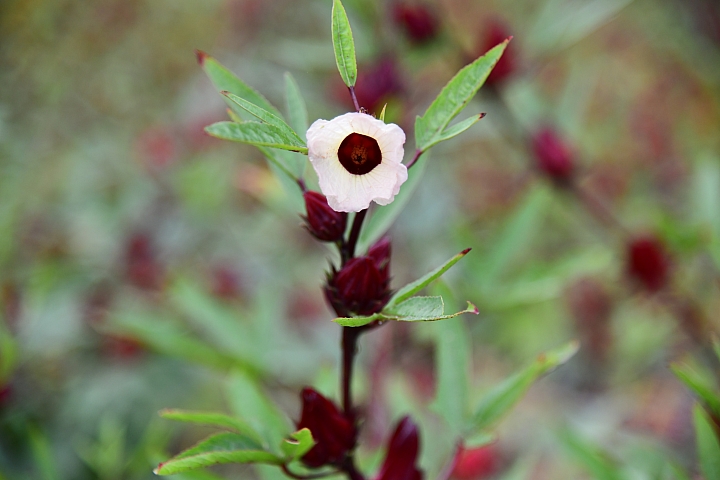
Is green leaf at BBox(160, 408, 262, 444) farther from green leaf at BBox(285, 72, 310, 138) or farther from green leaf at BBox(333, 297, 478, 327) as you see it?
green leaf at BBox(285, 72, 310, 138)

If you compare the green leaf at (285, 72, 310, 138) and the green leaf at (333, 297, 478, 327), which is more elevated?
the green leaf at (285, 72, 310, 138)

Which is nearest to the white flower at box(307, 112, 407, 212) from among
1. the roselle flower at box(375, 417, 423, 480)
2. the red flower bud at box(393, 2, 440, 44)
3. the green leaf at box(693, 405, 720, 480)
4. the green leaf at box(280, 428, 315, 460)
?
the green leaf at box(280, 428, 315, 460)

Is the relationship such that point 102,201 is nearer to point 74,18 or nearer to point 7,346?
point 7,346

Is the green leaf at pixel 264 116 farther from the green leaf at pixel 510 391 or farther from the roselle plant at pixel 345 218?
the green leaf at pixel 510 391

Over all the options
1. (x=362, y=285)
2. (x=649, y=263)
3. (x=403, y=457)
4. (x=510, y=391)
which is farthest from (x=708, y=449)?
(x=649, y=263)

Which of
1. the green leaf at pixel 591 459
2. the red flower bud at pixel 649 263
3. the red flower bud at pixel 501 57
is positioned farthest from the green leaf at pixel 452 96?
the red flower bud at pixel 649 263

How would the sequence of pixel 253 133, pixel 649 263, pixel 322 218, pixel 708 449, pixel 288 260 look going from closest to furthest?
pixel 253 133 → pixel 322 218 → pixel 708 449 → pixel 649 263 → pixel 288 260

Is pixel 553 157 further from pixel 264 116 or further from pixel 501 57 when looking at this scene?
pixel 264 116
